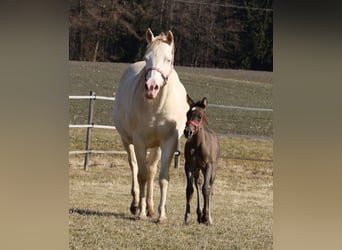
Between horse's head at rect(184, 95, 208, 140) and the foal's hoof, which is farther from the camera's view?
the foal's hoof

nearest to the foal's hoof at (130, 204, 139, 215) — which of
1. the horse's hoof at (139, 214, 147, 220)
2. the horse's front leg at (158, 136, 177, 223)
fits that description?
the horse's hoof at (139, 214, 147, 220)

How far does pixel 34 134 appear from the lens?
3.93 meters

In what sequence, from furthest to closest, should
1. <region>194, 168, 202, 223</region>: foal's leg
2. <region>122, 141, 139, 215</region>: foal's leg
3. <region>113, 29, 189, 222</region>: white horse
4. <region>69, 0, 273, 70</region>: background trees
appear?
1. <region>69, 0, 273, 70</region>: background trees
2. <region>122, 141, 139, 215</region>: foal's leg
3. <region>194, 168, 202, 223</region>: foal's leg
4. <region>113, 29, 189, 222</region>: white horse

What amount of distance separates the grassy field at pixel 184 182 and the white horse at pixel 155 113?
0.89 ft

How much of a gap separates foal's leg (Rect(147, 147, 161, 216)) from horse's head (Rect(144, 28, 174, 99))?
942mm

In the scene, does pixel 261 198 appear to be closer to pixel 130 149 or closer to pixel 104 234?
pixel 130 149

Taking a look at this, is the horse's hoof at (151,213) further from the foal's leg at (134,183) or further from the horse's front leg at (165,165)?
the horse's front leg at (165,165)

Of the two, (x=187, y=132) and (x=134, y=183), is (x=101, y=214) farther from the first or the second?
(x=187, y=132)

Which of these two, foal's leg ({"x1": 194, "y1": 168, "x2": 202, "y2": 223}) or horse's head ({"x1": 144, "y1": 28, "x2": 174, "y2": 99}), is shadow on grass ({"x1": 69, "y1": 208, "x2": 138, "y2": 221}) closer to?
foal's leg ({"x1": 194, "y1": 168, "x2": 202, "y2": 223})

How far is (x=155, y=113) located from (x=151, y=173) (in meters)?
0.64

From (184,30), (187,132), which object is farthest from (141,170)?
(184,30)

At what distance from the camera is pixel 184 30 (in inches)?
276

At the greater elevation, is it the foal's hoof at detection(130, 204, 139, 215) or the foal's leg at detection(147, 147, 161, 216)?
the foal's leg at detection(147, 147, 161, 216)

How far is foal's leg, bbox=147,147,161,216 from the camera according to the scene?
5590mm
